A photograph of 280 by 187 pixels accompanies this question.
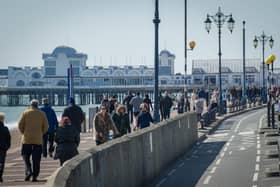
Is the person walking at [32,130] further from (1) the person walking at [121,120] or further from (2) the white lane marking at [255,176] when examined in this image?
(1) the person walking at [121,120]

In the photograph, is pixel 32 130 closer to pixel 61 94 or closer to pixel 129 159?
pixel 129 159

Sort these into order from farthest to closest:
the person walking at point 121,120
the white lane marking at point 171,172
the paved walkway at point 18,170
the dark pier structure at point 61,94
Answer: the dark pier structure at point 61,94 → the person walking at point 121,120 → the white lane marking at point 171,172 → the paved walkway at point 18,170

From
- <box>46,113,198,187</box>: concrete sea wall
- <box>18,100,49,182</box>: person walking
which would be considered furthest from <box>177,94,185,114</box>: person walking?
<box>18,100,49,182</box>: person walking

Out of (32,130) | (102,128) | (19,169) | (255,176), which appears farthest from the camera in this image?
(19,169)

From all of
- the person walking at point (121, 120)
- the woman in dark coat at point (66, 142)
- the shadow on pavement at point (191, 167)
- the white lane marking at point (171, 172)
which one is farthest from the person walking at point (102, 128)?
the woman in dark coat at point (66, 142)

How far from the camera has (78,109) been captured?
1786cm

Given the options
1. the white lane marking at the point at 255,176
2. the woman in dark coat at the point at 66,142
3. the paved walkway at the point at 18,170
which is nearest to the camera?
the woman in dark coat at the point at 66,142

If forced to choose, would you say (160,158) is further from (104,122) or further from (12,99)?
(12,99)

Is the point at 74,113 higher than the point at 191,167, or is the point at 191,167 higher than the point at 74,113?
the point at 74,113

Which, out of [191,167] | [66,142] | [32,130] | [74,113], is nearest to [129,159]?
[66,142]

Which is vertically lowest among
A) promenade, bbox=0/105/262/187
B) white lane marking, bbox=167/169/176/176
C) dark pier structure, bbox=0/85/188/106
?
dark pier structure, bbox=0/85/188/106

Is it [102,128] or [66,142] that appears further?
[102,128]

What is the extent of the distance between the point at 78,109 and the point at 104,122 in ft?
2.13

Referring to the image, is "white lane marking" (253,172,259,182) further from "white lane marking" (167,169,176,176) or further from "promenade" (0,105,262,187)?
"promenade" (0,105,262,187)
